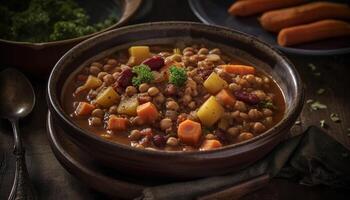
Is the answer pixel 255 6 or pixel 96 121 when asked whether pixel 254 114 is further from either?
pixel 255 6

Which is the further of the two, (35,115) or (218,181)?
(35,115)

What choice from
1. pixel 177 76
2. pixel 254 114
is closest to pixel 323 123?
pixel 254 114

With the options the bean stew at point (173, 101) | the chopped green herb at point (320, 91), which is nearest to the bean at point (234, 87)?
the bean stew at point (173, 101)

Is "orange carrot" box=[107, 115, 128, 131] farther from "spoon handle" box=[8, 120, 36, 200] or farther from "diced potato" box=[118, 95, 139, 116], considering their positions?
"spoon handle" box=[8, 120, 36, 200]

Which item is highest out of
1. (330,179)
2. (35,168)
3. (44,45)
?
(44,45)

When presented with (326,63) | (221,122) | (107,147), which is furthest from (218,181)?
(326,63)

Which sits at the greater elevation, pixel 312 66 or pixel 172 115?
pixel 172 115

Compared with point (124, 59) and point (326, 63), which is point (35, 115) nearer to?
point (124, 59)
